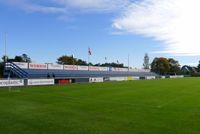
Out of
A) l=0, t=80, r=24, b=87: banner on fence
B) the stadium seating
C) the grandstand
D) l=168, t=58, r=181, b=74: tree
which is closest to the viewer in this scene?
l=0, t=80, r=24, b=87: banner on fence

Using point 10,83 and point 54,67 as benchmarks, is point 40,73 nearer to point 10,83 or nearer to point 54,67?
point 54,67

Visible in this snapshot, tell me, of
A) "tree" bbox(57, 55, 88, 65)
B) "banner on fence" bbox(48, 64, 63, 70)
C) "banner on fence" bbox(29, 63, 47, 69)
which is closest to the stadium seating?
"banner on fence" bbox(29, 63, 47, 69)

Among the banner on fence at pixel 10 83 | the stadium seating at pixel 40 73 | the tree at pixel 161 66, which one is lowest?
the banner on fence at pixel 10 83

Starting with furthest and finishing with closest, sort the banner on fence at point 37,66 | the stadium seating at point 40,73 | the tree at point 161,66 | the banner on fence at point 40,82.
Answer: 1. the tree at point 161,66
2. the banner on fence at point 37,66
3. the stadium seating at point 40,73
4. the banner on fence at point 40,82

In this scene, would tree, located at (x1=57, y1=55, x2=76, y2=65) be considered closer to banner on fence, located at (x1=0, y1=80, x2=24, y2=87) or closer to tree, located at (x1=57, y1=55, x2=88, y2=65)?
tree, located at (x1=57, y1=55, x2=88, y2=65)

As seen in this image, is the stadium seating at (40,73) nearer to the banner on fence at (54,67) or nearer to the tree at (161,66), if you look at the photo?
the banner on fence at (54,67)

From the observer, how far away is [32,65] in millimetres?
70438

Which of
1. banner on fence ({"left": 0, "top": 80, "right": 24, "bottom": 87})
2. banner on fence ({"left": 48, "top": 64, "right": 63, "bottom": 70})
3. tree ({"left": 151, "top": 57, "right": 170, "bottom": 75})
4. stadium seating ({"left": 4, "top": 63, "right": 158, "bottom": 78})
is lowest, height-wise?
banner on fence ({"left": 0, "top": 80, "right": 24, "bottom": 87})

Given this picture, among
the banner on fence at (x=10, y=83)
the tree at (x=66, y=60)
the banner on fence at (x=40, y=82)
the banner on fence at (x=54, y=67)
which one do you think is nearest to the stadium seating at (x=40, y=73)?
the banner on fence at (x=54, y=67)

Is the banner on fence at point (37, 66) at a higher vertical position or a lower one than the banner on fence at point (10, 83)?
higher

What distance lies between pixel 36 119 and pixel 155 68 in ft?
548

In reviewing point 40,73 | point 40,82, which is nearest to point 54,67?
point 40,73

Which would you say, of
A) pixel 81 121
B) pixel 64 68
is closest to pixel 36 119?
pixel 81 121

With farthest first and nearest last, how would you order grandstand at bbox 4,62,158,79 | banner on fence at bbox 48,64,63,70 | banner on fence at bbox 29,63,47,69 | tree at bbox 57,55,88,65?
tree at bbox 57,55,88,65, banner on fence at bbox 48,64,63,70, banner on fence at bbox 29,63,47,69, grandstand at bbox 4,62,158,79
